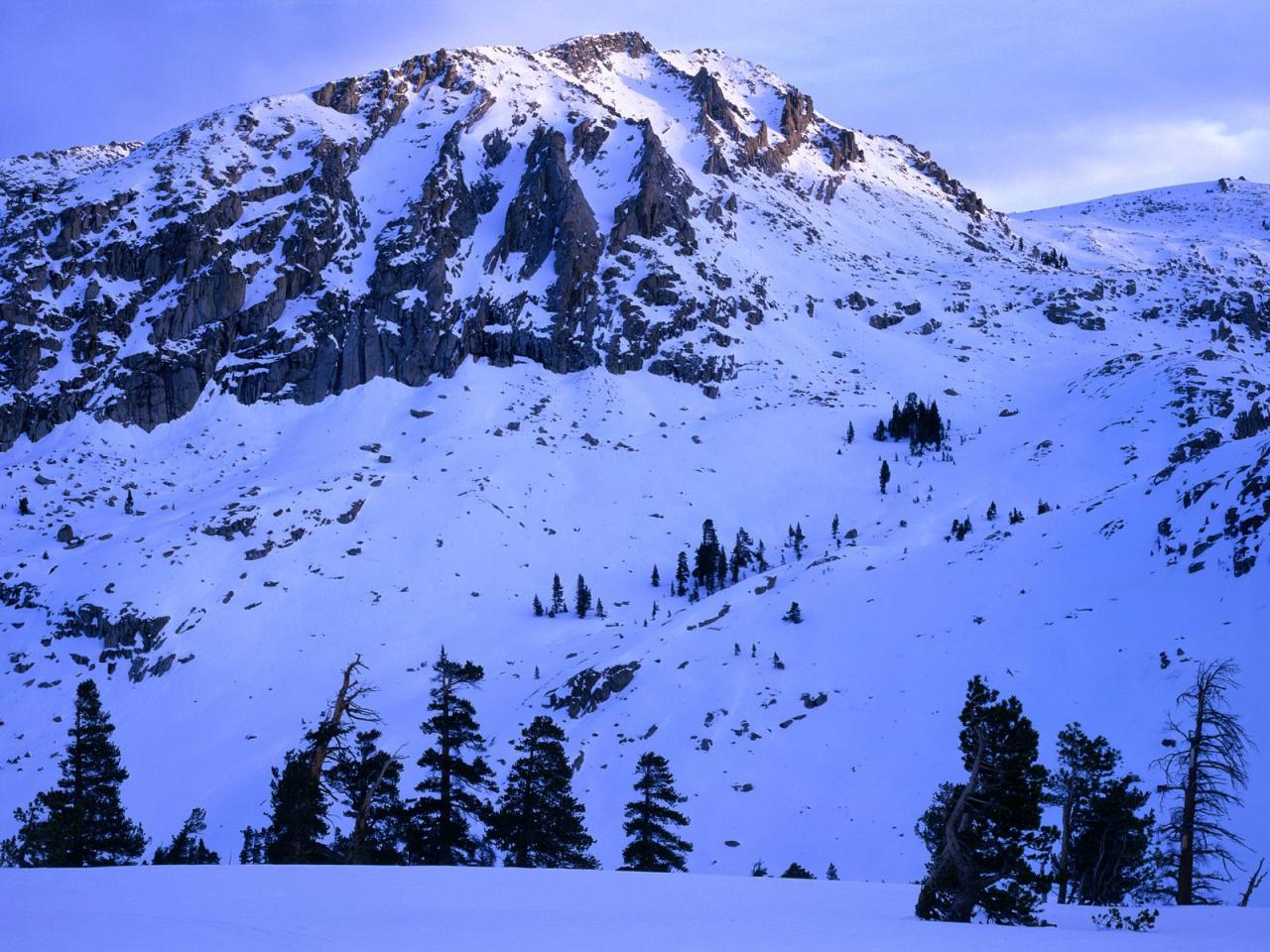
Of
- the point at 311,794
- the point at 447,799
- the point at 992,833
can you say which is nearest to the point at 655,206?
the point at 447,799

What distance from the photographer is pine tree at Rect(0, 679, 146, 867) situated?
27109 millimetres

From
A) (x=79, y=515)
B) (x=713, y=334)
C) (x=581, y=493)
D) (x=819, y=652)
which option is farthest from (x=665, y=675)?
(x=713, y=334)

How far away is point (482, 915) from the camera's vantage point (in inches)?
514

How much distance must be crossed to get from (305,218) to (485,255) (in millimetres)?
31852

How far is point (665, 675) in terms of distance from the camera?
60.8m

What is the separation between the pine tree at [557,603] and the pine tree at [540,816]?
5890 cm

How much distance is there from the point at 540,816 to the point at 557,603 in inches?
2399

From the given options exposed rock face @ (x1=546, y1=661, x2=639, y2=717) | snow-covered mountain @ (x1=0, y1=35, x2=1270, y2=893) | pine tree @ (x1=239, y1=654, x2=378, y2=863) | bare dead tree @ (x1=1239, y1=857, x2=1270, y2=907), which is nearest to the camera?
pine tree @ (x1=239, y1=654, x2=378, y2=863)

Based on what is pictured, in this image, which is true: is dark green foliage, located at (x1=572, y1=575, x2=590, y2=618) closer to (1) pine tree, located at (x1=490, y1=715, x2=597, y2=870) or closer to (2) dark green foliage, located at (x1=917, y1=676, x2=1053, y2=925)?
(1) pine tree, located at (x1=490, y1=715, x2=597, y2=870)

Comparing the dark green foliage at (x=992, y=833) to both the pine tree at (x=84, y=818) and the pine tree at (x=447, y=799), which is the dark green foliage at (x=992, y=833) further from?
the pine tree at (x=84, y=818)

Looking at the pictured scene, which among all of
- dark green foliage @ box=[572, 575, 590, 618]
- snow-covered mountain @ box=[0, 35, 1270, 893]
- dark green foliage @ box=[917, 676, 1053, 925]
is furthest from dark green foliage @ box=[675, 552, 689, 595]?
dark green foliage @ box=[917, 676, 1053, 925]

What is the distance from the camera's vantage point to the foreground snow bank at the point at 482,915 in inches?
430

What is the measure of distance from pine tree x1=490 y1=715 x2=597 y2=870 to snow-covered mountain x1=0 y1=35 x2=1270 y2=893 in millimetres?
16044

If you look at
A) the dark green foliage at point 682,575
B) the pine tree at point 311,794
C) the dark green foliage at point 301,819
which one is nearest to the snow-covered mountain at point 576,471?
the dark green foliage at point 682,575
